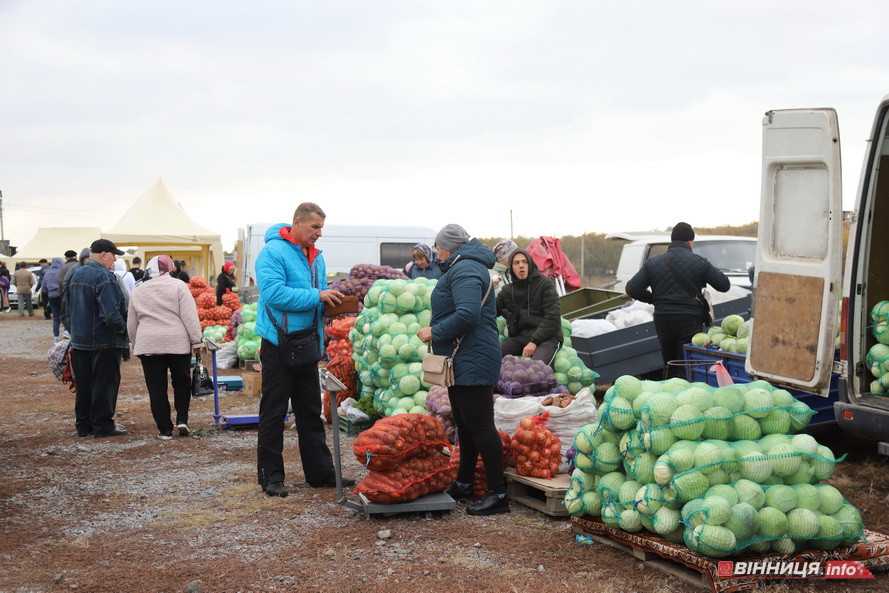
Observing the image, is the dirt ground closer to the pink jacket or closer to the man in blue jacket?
→ the man in blue jacket

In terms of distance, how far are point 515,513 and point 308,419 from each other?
1.79 m

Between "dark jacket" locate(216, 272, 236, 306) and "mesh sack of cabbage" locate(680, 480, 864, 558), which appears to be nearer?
"mesh sack of cabbage" locate(680, 480, 864, 558)

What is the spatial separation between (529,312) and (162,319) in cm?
361

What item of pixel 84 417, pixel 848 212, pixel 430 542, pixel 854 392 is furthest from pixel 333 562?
pixel 84 417

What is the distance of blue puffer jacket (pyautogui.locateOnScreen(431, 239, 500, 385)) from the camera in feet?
19.8

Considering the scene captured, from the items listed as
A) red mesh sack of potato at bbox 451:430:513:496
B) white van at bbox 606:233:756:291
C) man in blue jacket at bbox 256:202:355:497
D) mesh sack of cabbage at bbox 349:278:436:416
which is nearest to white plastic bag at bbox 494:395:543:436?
red mesh sack of potato at bbox 451:430:513:496

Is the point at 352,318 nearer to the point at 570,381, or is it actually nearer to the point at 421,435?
the point at 570,381

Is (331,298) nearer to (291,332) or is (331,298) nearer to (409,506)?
(291,332)

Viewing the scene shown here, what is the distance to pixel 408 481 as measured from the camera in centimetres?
612

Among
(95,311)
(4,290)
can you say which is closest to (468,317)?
(95,311)

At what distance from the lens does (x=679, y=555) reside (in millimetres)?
4738

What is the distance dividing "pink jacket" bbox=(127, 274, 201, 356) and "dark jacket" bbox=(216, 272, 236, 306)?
35.3 feet

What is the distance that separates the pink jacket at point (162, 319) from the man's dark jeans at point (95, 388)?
65cm

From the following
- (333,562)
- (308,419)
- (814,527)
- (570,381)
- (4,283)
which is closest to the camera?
(814,527)
